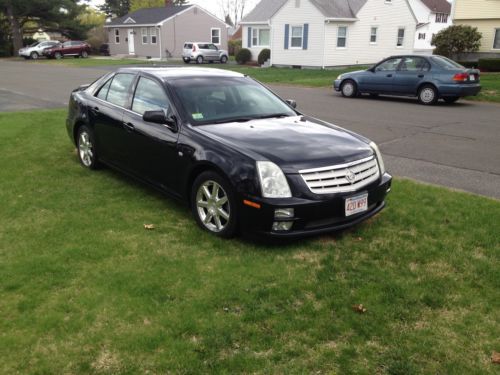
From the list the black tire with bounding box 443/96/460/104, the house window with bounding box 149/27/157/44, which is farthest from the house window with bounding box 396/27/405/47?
the house window with bounding box 149/27/157/44

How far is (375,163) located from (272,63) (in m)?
28.2

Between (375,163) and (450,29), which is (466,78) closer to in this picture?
(375,163)

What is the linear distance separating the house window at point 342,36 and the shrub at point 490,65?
8552 mm

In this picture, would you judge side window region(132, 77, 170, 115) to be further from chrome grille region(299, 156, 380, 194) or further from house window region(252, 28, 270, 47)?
house window region(252, 28, 270, 47)

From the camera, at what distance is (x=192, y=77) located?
572 centimetres

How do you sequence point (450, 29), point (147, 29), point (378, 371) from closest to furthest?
point (378, 371)
point (450, 29)
point (147, 29)

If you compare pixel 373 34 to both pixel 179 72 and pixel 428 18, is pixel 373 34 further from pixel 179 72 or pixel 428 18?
pixel 179 72

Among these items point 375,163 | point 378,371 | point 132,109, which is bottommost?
point 378,371

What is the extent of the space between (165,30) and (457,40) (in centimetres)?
2722

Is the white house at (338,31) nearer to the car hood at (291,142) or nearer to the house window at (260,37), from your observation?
the house window at (260,37)

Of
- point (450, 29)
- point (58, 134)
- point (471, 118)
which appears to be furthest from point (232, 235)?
point (450, 29)

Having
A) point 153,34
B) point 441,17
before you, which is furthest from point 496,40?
point 441,17

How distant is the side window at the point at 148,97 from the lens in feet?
17.9

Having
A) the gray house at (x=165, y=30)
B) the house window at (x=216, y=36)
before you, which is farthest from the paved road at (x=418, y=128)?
the house window at (x=216, y=36)
